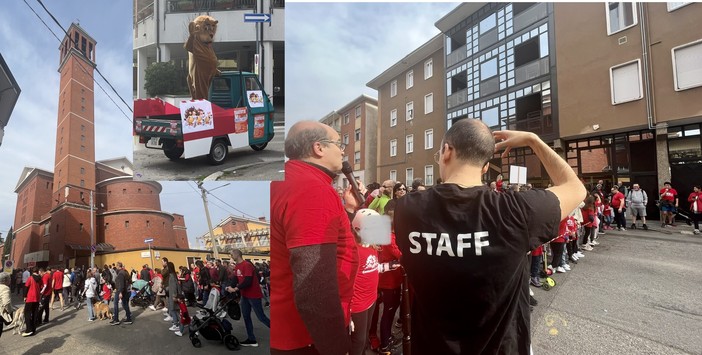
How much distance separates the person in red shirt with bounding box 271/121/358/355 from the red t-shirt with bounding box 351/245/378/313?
0.85 meters

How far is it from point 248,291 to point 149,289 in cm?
37

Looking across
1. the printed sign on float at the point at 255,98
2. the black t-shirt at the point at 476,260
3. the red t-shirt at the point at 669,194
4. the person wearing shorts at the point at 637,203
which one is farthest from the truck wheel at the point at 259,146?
the red t-shirt at the point at 669,194

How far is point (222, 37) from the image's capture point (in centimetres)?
121

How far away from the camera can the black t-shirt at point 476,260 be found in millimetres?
901

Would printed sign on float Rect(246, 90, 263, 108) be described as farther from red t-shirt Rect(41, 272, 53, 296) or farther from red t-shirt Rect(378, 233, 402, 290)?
red t-shirt Rect(378, 233, 402, 290)

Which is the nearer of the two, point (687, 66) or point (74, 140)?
point (74, 140)

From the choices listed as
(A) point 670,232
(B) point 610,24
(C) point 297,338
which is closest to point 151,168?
(C) point 297,338

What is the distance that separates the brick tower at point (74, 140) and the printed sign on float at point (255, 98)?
0.64m

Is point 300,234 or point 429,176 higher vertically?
point 429,176

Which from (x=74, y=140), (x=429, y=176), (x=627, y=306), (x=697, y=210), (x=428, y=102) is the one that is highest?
(x=428, y=102)

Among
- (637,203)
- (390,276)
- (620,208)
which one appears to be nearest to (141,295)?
(390,276)

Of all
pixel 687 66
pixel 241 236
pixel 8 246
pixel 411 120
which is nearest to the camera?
pixel 8 246

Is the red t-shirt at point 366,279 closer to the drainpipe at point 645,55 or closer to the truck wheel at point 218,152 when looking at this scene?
the truck wheel at point 218,152

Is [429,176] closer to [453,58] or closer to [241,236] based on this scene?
[453,58]
